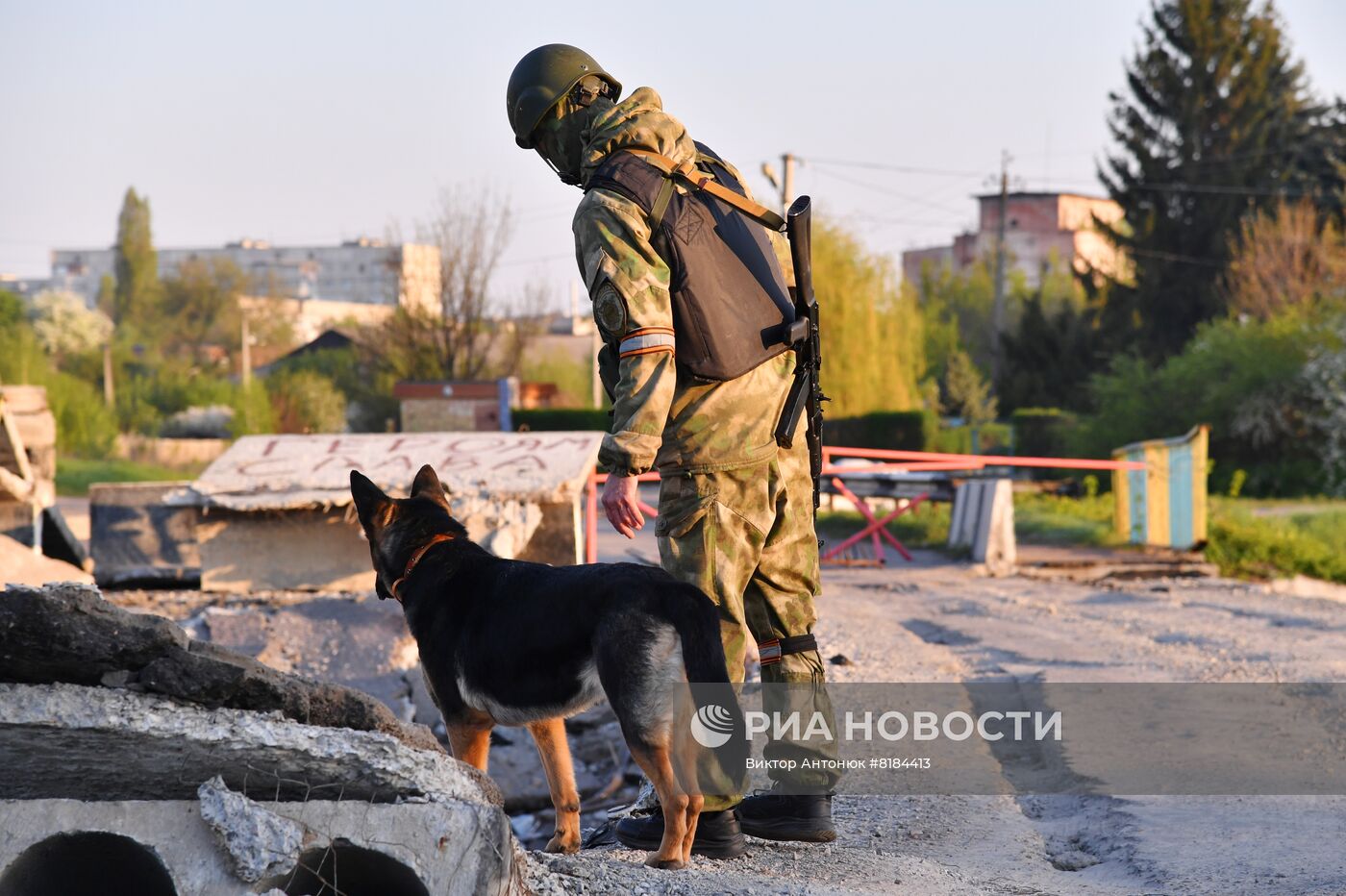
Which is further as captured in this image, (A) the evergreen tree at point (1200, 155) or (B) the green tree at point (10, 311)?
(B) the green tree at point (10, 311)

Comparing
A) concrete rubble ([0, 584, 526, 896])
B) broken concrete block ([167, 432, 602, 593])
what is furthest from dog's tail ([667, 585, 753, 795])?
broken concrete block ([167, 432, 602, 593])

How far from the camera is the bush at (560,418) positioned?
3288 cm

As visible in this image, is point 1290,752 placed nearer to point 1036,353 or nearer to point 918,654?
point 918,654

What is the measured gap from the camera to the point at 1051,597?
1209 cm

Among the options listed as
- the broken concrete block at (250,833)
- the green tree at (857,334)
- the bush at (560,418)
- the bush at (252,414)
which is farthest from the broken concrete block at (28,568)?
the bush at (252,414)

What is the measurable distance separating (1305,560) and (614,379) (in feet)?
42.5

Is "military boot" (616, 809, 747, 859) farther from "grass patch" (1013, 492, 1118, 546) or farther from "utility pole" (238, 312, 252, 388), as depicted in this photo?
"utility pole" (238, 312, 252, 388)

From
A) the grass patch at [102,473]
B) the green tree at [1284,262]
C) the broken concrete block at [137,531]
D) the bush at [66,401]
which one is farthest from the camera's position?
the bush at [66,401]

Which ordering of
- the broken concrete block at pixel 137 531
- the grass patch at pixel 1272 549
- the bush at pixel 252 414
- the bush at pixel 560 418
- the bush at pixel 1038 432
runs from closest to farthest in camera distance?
the broken concrete block at pixel 137 531, the grass patch at pixel 1272 549, the bush at pixel 560 418, the bush at pixel 1038 432, the bush at pixel 252 414

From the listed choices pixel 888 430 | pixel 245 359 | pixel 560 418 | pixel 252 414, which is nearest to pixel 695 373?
pixel 888 430

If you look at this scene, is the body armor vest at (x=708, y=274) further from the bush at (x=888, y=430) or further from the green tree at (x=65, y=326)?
the green tree at (x=65, y=326)

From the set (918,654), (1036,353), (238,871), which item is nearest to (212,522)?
(918,654)

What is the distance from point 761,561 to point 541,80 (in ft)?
4.90

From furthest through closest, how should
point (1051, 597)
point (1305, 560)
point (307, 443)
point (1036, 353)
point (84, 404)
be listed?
point (1036, 353) < point (84, 404) < point (1305, 560) < point (1051, 597) < point (307, 443)
